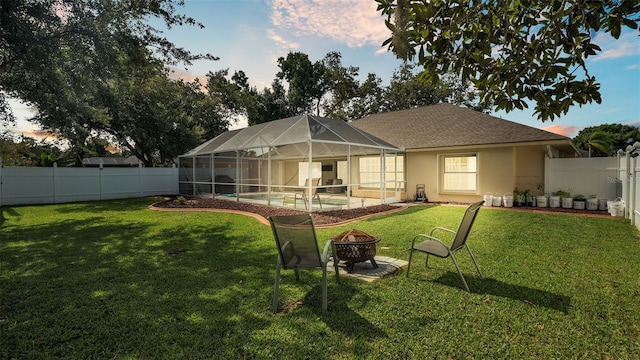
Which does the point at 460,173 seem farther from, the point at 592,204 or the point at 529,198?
the point at 592,204

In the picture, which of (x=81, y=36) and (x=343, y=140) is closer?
(x=81, y=36)

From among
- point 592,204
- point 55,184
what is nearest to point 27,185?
point 55,184

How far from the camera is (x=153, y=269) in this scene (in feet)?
15.7

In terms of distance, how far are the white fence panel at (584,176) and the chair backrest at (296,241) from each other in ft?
39.3

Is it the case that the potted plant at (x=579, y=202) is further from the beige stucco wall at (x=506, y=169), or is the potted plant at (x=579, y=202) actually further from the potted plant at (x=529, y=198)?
the beige stucco wall at (x=506, y=169)

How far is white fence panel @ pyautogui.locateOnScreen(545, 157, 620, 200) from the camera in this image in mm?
10914

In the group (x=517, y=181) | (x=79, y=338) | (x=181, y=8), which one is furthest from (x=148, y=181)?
(x=517, y=181)

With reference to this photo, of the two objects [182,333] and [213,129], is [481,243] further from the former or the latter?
[213,129]

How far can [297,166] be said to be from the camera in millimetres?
19672

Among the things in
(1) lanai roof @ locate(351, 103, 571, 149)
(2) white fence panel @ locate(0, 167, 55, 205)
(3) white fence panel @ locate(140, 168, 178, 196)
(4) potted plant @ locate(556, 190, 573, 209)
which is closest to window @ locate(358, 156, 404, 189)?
(1) lanai roof @ locate(351, 103, 571, 149)

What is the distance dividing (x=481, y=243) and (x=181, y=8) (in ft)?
40.0

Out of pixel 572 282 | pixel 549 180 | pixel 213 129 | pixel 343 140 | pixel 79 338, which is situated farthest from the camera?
pixel 213 129

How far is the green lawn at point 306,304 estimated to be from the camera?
2.65 metres

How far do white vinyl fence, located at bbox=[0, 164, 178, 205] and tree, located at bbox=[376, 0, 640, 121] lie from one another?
17.1 metres
